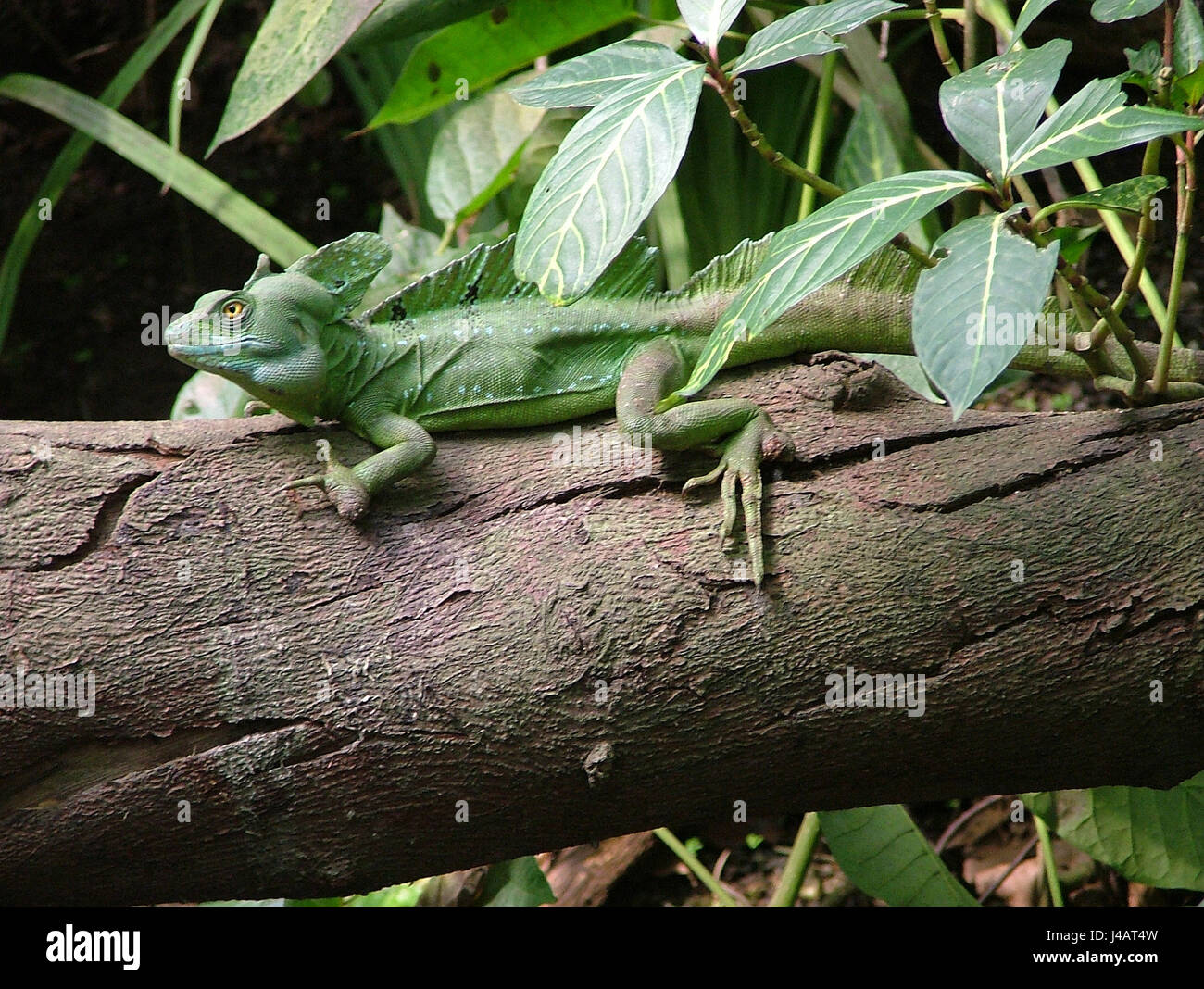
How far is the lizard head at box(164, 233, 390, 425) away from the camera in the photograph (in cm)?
246

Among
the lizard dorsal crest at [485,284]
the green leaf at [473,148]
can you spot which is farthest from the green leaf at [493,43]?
the lizard dorsal crest at [485,284]

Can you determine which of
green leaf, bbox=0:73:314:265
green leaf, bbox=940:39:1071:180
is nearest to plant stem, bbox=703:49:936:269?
green leaf, bbox=940:39:1071:180

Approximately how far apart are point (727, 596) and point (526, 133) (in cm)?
234

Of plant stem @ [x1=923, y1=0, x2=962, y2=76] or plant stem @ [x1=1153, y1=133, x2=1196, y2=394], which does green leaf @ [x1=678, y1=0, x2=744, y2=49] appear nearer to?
plant stem @ [x1=923, y1=0, x2=962, y2=76]

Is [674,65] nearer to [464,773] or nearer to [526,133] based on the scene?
[464,773]

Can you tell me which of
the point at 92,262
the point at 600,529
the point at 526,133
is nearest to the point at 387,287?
the point at 526,133

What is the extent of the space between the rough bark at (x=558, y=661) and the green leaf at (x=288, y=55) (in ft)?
4.39

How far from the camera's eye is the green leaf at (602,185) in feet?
5.82

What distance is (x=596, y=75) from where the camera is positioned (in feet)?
6.77

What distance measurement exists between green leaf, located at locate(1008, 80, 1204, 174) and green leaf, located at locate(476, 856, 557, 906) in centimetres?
247

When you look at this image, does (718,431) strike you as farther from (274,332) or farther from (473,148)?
(473,148)

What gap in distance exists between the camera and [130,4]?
566cm

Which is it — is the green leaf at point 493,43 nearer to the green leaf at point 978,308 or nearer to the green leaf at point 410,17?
the green leaf at point 410,17

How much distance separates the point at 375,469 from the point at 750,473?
838 mm
